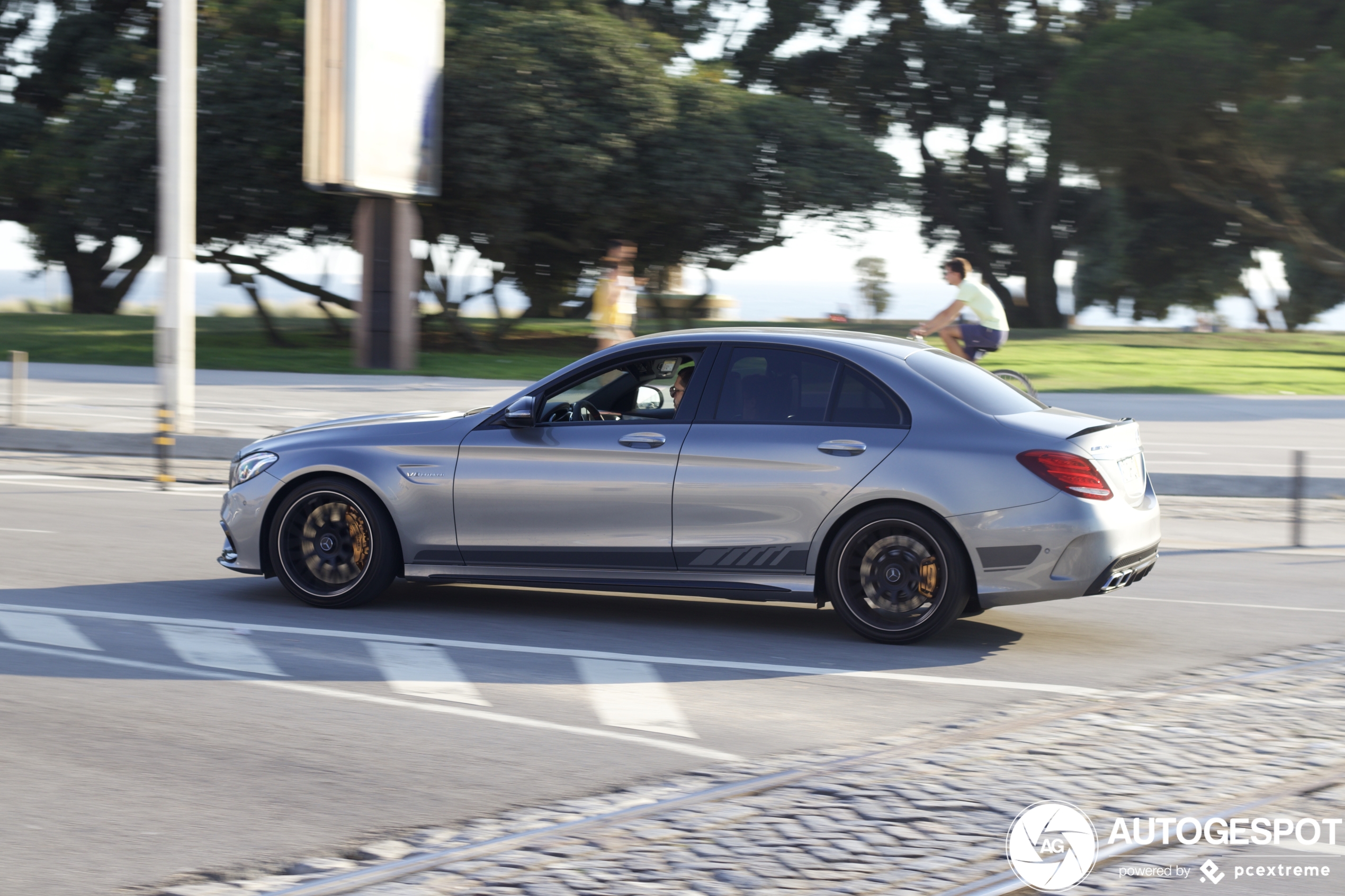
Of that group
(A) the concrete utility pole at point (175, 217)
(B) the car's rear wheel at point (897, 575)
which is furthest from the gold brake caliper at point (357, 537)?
(A) the concrete utility pole at point (175, 217)

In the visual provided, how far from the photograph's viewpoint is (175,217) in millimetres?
16000

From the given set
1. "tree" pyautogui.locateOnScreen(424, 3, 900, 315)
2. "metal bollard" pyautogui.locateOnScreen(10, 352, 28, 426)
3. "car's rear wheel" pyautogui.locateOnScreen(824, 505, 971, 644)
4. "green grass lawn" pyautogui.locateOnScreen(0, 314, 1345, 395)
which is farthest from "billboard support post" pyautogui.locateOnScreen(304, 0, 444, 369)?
"car's rear wheel" pyautogui.locateOnScreen(824, 505, 971, 644)

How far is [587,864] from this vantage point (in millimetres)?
4270

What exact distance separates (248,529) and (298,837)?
3.86 metres

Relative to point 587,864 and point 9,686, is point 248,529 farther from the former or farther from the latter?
point 587,864

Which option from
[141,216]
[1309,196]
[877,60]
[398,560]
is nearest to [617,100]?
[141,216]

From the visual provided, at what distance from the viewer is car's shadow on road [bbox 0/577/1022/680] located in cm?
718

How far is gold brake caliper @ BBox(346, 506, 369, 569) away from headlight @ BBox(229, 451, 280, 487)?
51cm

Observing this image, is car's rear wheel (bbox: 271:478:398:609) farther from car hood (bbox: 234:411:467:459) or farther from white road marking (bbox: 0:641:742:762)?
white road marking (bbox: 0:641:742:762)

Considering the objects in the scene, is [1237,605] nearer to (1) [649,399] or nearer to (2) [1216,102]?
(1) [649,399]

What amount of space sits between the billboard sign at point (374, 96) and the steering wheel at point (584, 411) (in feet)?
55.1

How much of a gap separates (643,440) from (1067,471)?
2.03 m

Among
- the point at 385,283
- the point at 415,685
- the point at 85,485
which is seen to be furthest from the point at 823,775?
the point at 385,283

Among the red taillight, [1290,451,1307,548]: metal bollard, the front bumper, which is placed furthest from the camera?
[1290,451,1307,548]: metal bollard
